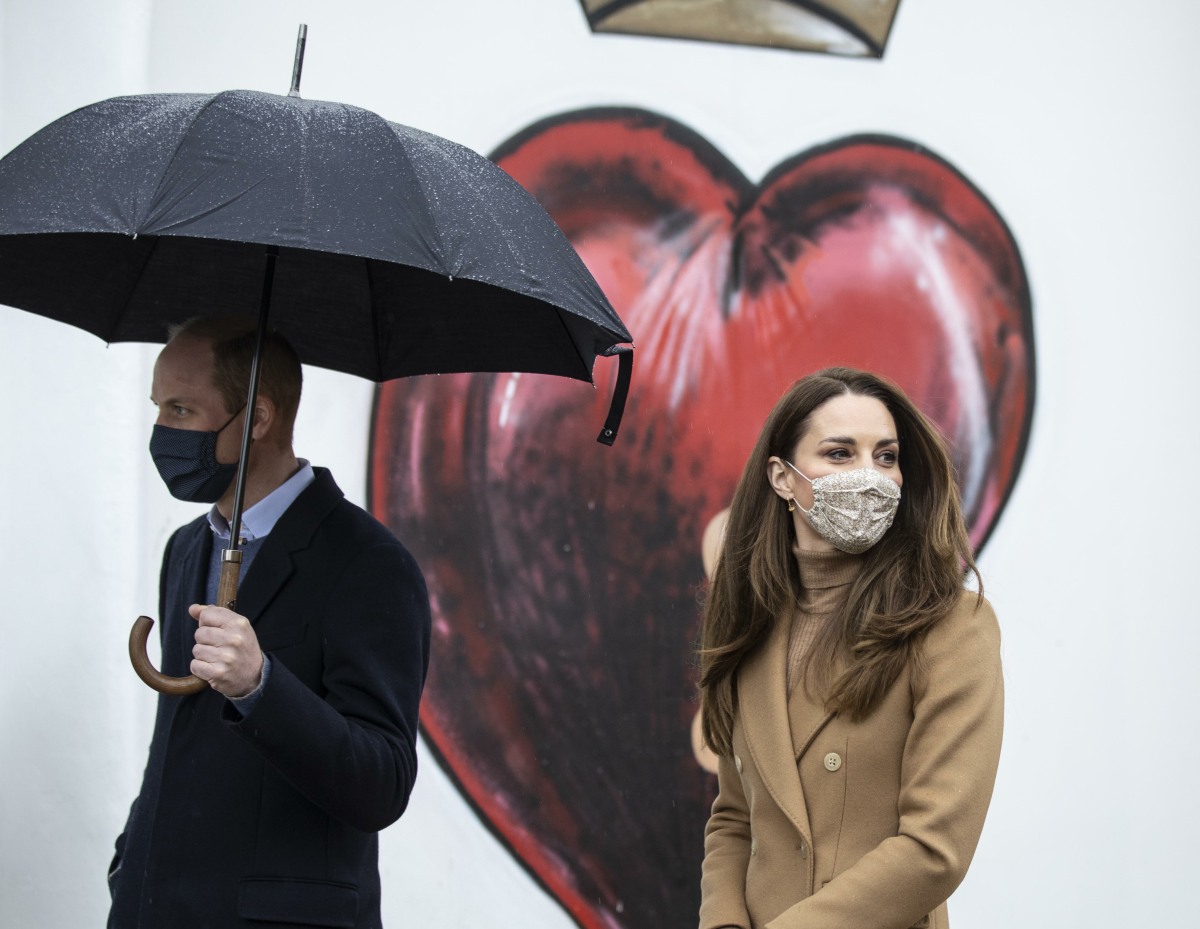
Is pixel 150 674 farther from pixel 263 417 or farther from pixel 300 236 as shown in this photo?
pixel 300 236

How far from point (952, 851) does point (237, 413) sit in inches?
53.1

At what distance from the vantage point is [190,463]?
227 cm

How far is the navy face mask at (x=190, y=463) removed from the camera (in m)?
2.27

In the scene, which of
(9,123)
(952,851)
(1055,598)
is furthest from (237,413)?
(1055,598)

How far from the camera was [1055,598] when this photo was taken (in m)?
3.70

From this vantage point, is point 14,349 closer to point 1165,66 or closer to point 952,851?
point 952,851

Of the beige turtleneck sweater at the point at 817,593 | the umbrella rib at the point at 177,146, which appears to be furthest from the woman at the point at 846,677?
the umbrella rib at the point at 177,146

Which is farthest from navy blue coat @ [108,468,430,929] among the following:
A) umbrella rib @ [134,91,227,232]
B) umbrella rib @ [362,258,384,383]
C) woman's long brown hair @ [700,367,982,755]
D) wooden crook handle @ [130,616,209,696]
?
umbrella rib @ [134,91,227,232]

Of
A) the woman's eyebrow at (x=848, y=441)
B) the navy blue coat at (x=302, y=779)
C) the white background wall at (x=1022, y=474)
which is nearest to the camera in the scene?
the navy blue coat at (x=302, y=779)

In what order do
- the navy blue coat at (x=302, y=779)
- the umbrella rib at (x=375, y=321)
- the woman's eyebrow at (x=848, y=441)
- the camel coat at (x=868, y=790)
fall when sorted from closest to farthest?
1. the camel coat at (x=868, y=790)
2. the navy blue coat at (x=302, y=779)
3. the woman's eyebrow at (x=848, y=441)
4. the umbrella rib at (x=375, y=321)

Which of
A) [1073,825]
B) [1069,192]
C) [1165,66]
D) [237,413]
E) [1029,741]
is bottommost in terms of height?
[1073,825]

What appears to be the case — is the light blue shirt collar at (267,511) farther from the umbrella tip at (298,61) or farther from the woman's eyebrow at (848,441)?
the woman's eyebrow at (848,441)

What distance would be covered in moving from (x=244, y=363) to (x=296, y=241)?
619 mm

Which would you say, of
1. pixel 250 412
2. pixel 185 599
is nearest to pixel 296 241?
pixel 250 412
